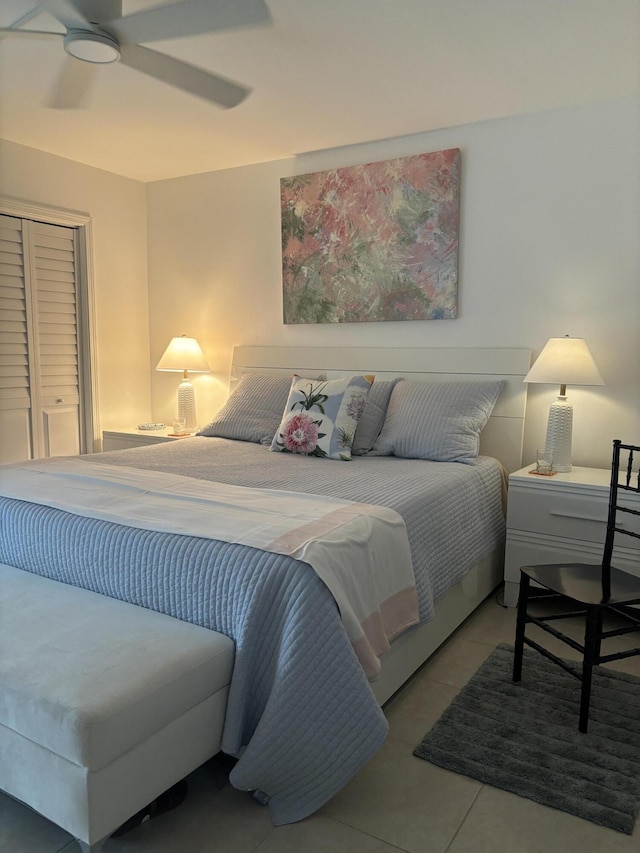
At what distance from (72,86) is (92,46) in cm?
61

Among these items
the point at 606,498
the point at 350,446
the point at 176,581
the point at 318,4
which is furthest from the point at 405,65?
the point at 176,581

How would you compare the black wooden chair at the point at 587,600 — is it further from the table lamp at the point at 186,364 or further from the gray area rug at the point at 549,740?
the table lamp at the point at 186,364

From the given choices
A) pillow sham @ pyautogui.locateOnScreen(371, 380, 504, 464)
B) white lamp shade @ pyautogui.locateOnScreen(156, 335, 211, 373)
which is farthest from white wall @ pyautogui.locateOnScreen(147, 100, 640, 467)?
white lamp shade @ pyautogui.locateOnScreen(156, 335, 211, 373)

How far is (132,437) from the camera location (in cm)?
411

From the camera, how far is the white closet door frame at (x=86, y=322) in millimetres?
4033

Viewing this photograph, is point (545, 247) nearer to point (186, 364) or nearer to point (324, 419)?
point (324, 419)

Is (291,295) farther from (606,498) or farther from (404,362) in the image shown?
(606,498)

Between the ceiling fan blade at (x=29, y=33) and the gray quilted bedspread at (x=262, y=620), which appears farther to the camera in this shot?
the ceiling fan blade at (x=29, y=33)

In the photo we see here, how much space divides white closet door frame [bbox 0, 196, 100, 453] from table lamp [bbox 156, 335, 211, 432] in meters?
0.48

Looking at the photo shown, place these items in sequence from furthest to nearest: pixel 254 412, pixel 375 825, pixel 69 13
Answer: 1. pixel 254 412
2. pixel 69 13
3. pixel 375 825

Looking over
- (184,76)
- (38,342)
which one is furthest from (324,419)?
(38,342)

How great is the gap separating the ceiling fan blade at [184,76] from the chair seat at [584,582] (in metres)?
2.39

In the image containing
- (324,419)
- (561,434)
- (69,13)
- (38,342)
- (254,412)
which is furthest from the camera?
(38,342)

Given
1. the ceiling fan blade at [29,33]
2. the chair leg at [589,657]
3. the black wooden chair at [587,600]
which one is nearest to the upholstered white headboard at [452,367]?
the black wooden chair at [587,600]
